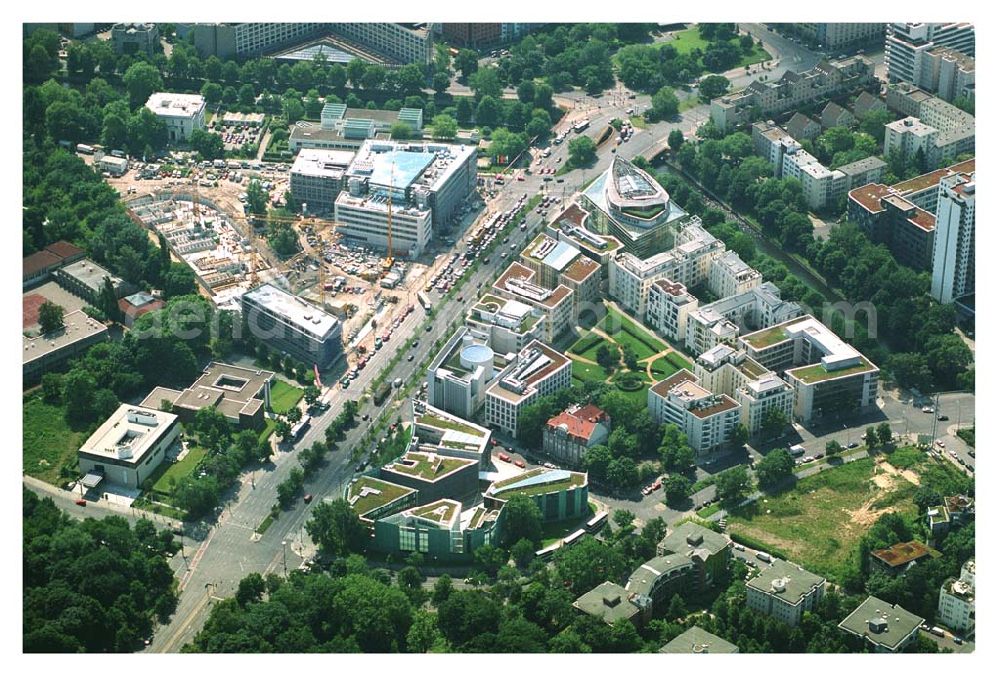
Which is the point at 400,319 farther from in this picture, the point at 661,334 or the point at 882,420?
the point at 882,420

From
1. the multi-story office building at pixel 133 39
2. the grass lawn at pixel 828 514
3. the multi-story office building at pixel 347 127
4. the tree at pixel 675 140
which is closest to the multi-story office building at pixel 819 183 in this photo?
the tree at pixel 675 140

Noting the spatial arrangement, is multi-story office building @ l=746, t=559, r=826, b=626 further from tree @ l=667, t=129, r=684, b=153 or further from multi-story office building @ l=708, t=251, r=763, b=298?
tree @ l=667, t=129, r=684, b=153

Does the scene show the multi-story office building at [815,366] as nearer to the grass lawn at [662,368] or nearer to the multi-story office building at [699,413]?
the grass lawn at [662,368]

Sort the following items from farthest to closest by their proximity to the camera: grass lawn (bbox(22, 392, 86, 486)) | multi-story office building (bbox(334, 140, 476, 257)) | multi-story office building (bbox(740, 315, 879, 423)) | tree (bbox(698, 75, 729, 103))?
tree (bbox(698, 75, 729, 103)), multi-story office building (bbox(334, 140, 476, 257)), multi-story office building (bbox(740, 315, 879, 423)), grass lawn (bbox(22, 392, 86, 486))

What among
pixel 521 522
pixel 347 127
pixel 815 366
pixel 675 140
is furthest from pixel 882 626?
pixel 347 127

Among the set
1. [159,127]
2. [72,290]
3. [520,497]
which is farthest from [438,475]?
[159,127]

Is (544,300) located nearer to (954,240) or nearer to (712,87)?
(954,240)

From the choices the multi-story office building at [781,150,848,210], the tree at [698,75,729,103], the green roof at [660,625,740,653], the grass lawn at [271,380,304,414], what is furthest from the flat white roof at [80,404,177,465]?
the tree at [698,75,729,103]
